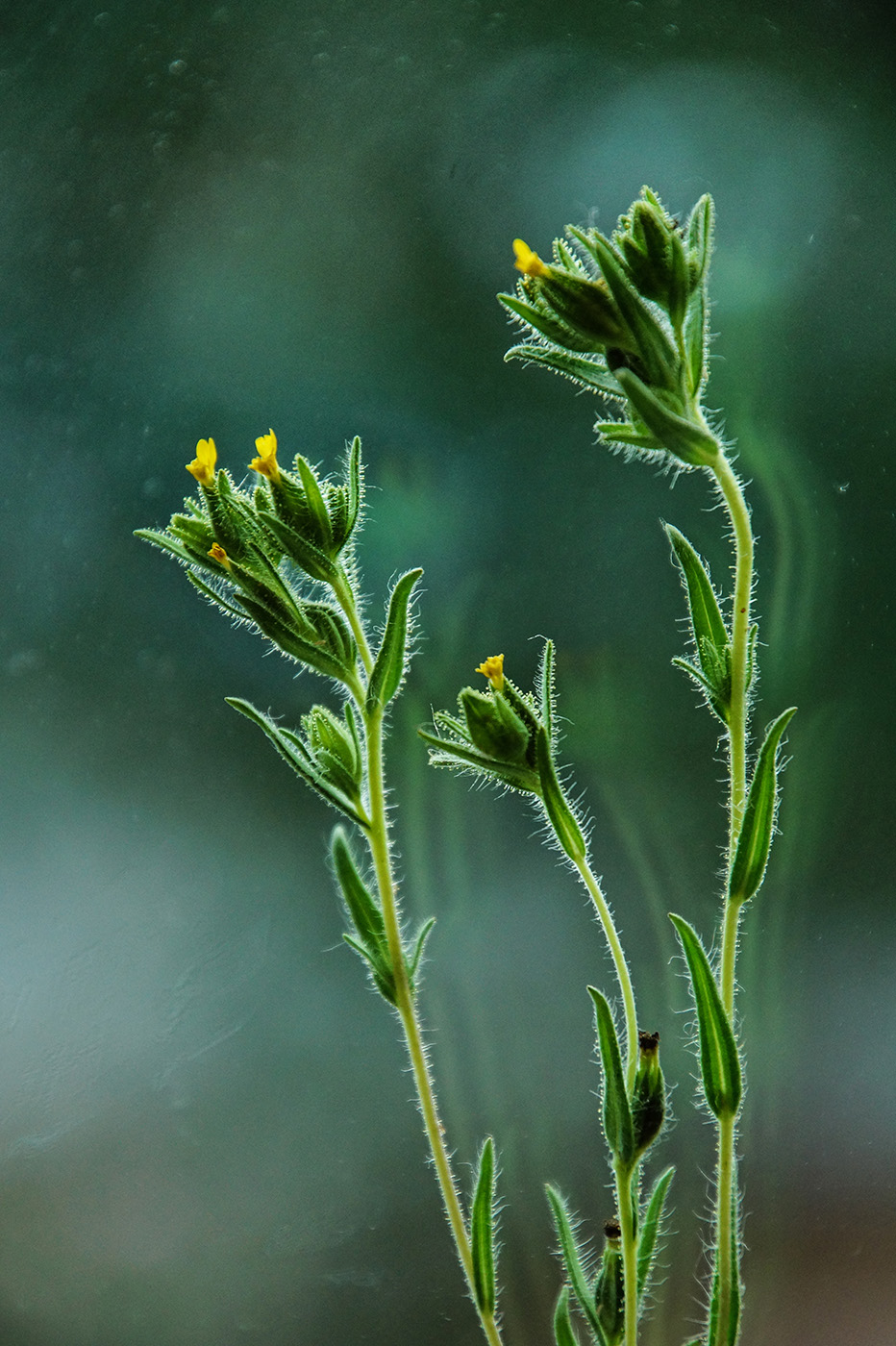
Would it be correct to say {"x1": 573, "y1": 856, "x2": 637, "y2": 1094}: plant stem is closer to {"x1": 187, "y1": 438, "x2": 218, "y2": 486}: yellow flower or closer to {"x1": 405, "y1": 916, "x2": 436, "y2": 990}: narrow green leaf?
{"x1": 405, "y1": 916, "x2": 436, "y2": 990}: narrow green leaf

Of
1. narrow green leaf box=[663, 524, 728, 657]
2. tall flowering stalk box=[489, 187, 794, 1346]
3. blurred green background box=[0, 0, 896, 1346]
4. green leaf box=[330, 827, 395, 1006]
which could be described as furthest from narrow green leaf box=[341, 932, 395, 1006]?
blurred green background box=[0, 0, 896, 1346]

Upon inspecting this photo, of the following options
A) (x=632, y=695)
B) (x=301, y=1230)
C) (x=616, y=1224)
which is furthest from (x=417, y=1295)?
(x=632, y=695)

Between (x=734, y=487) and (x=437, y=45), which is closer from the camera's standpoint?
(x=734, y=487)

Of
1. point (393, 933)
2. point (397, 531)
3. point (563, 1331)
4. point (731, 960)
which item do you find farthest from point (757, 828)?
point (397, 531)

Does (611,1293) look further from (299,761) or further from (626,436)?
(626,436)

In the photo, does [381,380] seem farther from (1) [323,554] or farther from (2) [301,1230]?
(2) [301,1230]

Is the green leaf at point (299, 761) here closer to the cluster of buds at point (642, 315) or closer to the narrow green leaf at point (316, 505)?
the narrow green leaf at point (316, 505)

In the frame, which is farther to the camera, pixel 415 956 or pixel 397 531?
pixel 397 531
